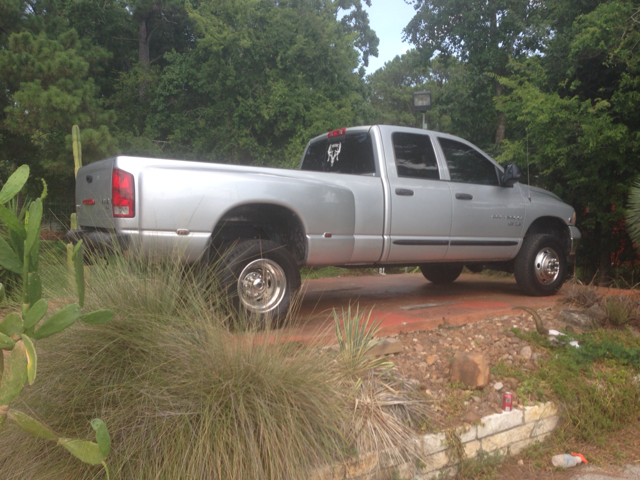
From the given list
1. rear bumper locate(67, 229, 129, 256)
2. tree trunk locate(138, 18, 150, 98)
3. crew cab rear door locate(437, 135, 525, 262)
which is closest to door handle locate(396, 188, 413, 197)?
crew cab rear door locate(437, 135, 525, 262)

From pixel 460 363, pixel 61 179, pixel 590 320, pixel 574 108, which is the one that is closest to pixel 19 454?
pixel 460 363

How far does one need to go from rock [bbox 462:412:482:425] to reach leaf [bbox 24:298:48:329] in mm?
2607

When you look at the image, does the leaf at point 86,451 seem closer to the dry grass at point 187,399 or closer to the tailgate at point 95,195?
the dry grass at point 187,399

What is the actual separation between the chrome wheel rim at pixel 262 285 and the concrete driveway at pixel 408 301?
0.83 feet

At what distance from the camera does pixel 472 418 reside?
11.3 ft

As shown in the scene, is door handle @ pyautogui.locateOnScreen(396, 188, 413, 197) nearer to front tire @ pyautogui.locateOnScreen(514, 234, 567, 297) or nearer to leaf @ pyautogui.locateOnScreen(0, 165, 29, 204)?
front tire @ pyautogui.locateOnScreen(514, 234, 567, 297)

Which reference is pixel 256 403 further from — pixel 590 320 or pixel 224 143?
pixel 224 143

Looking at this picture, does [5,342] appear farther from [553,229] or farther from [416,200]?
[553,229]

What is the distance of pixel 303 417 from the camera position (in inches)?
110

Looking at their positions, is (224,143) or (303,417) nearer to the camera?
(303,417)

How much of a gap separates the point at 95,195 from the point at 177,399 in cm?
230

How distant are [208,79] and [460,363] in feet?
55.0

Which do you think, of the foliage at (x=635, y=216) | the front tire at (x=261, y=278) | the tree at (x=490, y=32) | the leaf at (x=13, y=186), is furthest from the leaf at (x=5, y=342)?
the tree at (x=490, y=32)

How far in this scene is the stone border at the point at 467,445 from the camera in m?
2.92
